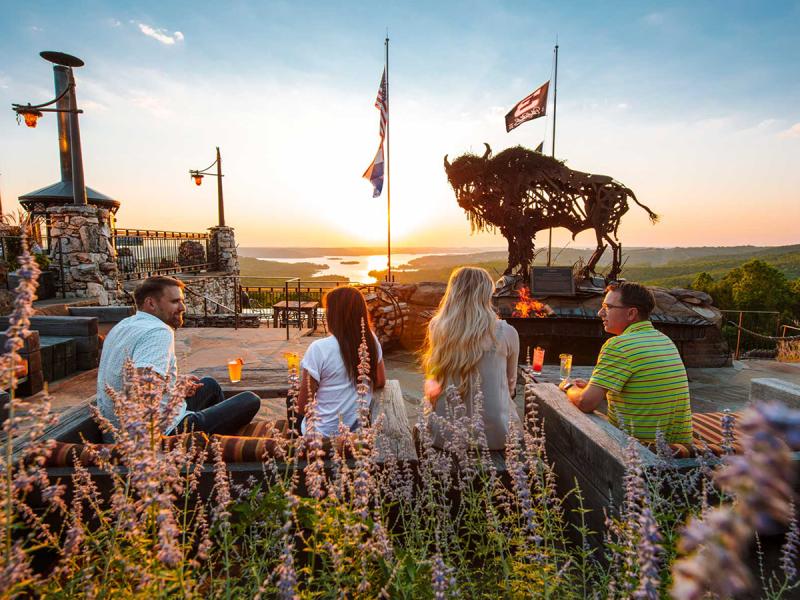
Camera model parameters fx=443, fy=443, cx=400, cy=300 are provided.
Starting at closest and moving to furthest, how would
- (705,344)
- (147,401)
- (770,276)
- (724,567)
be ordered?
(724,567)
(147,401)
(705,344)
(770,276)

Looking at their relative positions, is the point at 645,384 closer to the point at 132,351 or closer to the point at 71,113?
the point at 132,351

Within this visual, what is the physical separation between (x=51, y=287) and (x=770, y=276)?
36.1 meters

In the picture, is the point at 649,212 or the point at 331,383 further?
the point at 649,212

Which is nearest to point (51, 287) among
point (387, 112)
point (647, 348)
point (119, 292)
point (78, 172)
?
point (119, 292)

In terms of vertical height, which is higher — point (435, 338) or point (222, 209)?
point (222, 209)

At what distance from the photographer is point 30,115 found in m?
9.20

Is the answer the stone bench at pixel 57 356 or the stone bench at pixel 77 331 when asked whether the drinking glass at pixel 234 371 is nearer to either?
the stone bench at pixel 57 356

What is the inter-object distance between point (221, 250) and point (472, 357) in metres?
18.3

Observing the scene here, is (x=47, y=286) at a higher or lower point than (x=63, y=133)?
lower

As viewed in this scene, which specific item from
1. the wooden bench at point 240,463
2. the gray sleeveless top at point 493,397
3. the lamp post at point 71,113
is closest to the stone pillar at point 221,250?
the lamp post at point 71,113

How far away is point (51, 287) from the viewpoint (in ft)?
30.6

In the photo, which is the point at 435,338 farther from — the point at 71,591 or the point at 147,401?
the point at 71,591

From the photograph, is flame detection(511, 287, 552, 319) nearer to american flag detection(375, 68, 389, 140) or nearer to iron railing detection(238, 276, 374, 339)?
iron railing detection(238, 276, 374, 339)

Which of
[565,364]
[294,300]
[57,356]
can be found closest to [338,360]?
[565,364]
